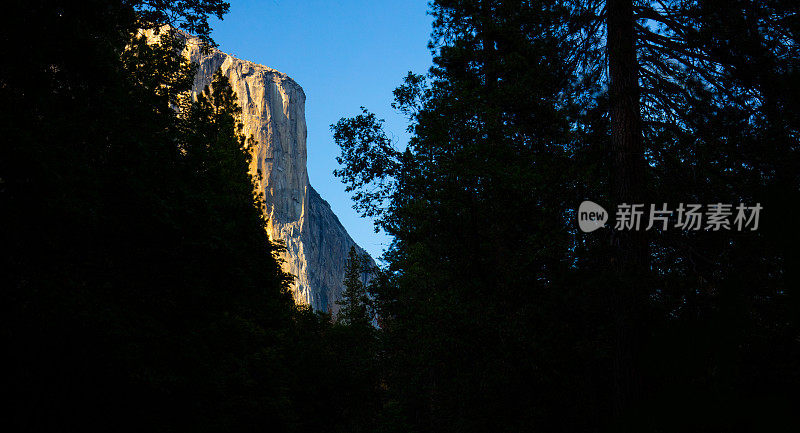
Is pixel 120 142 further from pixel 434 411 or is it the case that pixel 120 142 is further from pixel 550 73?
pixel 434 411

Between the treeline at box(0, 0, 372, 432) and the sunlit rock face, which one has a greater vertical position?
the sunlit rock face

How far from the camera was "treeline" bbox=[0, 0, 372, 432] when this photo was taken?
729 cm

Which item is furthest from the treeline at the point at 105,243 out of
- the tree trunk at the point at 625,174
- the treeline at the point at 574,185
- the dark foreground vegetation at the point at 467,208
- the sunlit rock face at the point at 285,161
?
the sunlit rock face at the point at 285,161

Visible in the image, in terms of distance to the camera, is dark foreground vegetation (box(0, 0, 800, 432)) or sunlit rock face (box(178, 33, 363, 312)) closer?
dark foreground vegetation (box(0, 0, 800, 432))

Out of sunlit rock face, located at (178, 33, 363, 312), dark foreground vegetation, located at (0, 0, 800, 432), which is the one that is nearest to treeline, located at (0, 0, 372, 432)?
dark foreground vegetation, located at (0, 0, 800, 432)

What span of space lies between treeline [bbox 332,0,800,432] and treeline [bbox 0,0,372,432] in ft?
18.5

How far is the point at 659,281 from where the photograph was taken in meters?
8.09

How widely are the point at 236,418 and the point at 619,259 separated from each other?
13.6 metres

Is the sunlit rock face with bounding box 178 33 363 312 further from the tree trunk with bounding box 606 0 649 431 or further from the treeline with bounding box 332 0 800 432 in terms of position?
the tree trunk with bounding box 606 0 649 431

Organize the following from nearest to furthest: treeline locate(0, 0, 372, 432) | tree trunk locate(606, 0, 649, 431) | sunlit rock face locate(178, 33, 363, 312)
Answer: treeline locate(0, 0, 372, 432) → tree trunk locate(606, 0, 649, 431) → sunlit rock face locate(178, 33, 363, 312)

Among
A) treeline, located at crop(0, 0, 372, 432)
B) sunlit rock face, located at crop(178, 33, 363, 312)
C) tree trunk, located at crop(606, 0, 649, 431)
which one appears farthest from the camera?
sunlit rock face, located at crop(178, 33, 363, 312)

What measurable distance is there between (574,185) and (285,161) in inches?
4774

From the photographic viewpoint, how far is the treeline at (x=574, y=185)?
25.5 feet

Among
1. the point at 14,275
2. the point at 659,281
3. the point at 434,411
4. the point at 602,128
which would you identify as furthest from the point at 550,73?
the point at 434,411
